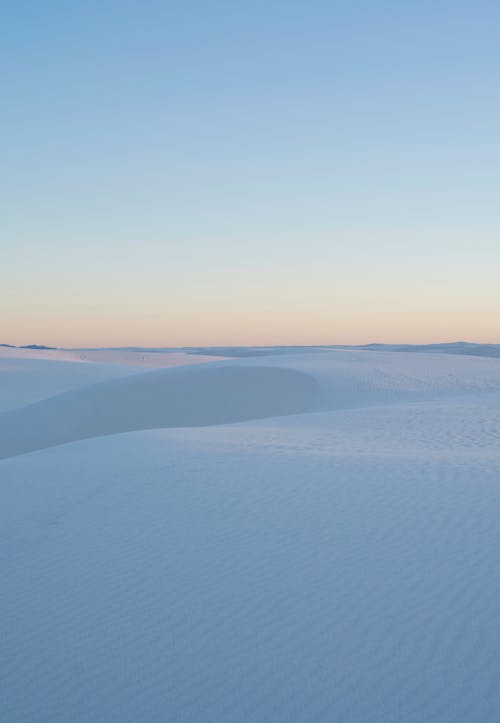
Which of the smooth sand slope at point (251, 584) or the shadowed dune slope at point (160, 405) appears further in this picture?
the shadowed dune slope at point (160, 405)

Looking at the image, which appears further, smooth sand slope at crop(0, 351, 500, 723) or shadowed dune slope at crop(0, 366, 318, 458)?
shadowed dune slope at crop(0, 366, 318, 458)

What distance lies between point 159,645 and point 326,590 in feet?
3.39

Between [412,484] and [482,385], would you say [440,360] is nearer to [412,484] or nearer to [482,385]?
[482,385]

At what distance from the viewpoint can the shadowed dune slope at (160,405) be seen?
707 inches

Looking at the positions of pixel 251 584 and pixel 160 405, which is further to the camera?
pixel 160 405

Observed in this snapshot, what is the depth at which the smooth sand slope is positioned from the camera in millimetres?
3279

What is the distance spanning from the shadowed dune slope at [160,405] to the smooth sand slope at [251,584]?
955 centimetres

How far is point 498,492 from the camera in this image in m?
5.84

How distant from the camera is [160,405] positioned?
19.5 meters

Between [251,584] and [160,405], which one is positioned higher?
[251,584]

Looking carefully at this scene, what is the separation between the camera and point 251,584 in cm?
427

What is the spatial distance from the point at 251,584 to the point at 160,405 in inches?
608

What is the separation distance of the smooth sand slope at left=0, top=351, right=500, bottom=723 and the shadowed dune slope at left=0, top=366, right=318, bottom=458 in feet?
31.3

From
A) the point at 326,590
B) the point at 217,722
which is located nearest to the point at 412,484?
the point at 326,590
